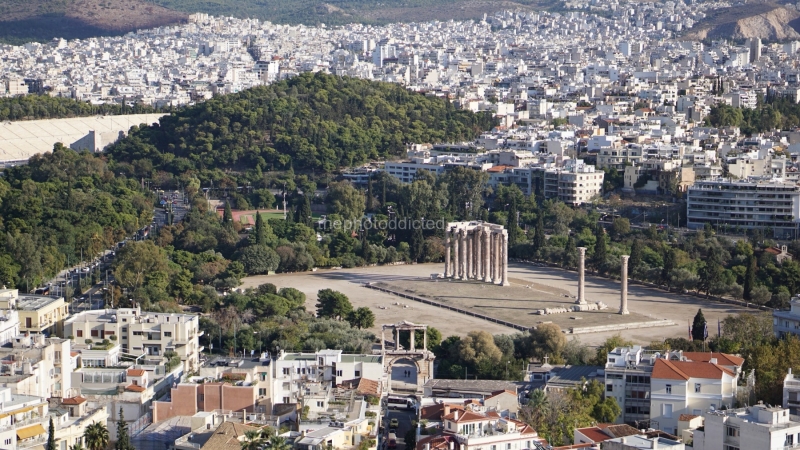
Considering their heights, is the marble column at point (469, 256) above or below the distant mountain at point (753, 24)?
below

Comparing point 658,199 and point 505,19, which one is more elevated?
point 505,19

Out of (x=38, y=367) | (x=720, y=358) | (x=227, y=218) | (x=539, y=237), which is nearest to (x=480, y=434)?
(x=720, y=358)

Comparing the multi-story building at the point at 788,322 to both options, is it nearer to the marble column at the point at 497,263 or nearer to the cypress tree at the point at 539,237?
the marble column at the point at 497,263

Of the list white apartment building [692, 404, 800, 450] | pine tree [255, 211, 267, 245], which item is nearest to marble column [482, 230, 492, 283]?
pine tree [255, 211, 267, 245]

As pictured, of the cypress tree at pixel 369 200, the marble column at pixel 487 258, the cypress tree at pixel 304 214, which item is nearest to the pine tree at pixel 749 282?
the marble column at pixel 487 258

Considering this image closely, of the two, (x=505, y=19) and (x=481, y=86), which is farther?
(x=505, y=19)

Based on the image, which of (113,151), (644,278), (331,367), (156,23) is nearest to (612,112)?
(113,151)

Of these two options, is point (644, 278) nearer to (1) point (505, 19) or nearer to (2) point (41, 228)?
(2) point (41, 228)
